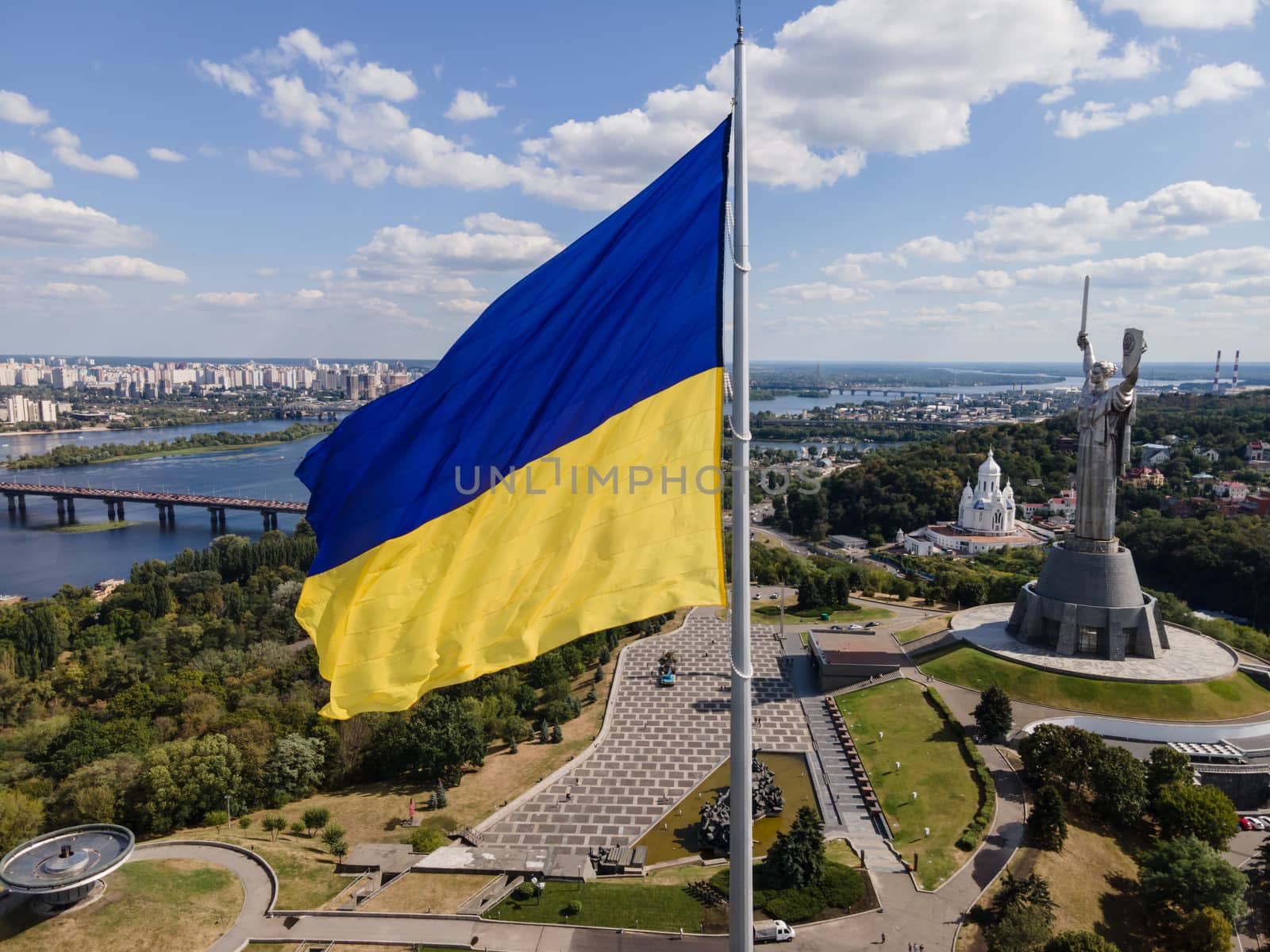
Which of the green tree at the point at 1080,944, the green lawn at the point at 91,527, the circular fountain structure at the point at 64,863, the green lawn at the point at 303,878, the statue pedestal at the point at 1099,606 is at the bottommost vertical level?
the green lawn at the point at 91,527

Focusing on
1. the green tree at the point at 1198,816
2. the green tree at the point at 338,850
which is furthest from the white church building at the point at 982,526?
the green tree at the point at 338,850

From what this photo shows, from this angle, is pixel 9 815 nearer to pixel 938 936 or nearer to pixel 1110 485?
pixel 938 936

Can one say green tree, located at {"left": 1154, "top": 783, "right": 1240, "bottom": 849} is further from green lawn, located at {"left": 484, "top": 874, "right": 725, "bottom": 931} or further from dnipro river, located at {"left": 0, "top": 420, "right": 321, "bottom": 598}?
dnipro river, located at {"left": 0, "top": 420, "right": 321, "bottom": 598}

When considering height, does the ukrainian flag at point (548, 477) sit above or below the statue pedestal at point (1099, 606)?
above

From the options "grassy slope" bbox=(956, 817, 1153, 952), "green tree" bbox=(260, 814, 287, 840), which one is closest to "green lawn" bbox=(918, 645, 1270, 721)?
"grassy slope" bbox=(956, 817, 1153, 952)

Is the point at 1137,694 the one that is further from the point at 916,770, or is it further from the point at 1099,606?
the point at 916,770

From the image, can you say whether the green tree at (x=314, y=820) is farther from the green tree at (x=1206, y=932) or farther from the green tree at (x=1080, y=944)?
the green tree at (x=1206, y=932)

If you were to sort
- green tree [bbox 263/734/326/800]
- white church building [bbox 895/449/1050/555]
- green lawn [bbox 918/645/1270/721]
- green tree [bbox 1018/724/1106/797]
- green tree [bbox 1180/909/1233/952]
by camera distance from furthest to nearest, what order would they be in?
white church building [bbox 895/449/1050/555]
green lawn [bbox 918/645/1270/721]
green tree [bbox 263/734/326/800]
green tree [bbox 1018/724/1106/797]
green tree [bbox 1180/909/1233/952]
